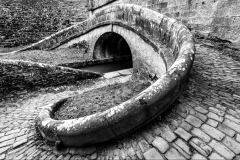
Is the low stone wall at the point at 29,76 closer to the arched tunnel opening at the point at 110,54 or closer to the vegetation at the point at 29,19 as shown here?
the arched tunnel opening at the point at 110,54

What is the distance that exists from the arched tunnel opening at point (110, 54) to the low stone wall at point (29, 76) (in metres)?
1.48

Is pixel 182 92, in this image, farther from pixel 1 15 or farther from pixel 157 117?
pixel 1 15

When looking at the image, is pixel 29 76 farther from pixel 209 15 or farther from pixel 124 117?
pixel 209 15

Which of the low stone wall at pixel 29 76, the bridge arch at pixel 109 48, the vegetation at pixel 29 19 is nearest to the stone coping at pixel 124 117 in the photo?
the low stone wall at pixel 29 76

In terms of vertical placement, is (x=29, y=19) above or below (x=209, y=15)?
above

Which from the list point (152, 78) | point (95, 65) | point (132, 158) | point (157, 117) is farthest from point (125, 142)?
point (95, 65)

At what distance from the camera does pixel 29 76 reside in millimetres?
4426

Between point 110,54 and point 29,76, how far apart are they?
184 inches

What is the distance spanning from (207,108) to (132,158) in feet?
4.30

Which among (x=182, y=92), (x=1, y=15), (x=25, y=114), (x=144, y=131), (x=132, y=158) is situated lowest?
(x=25, y=114)

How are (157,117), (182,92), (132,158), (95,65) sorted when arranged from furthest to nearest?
1. (95,65)
2. (182,92)
3. (157,117)
4. (132,158)

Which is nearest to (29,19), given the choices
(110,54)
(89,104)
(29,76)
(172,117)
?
(110,54)

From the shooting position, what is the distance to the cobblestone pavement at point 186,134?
155 centimetres

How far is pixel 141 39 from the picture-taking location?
14.4 ft
